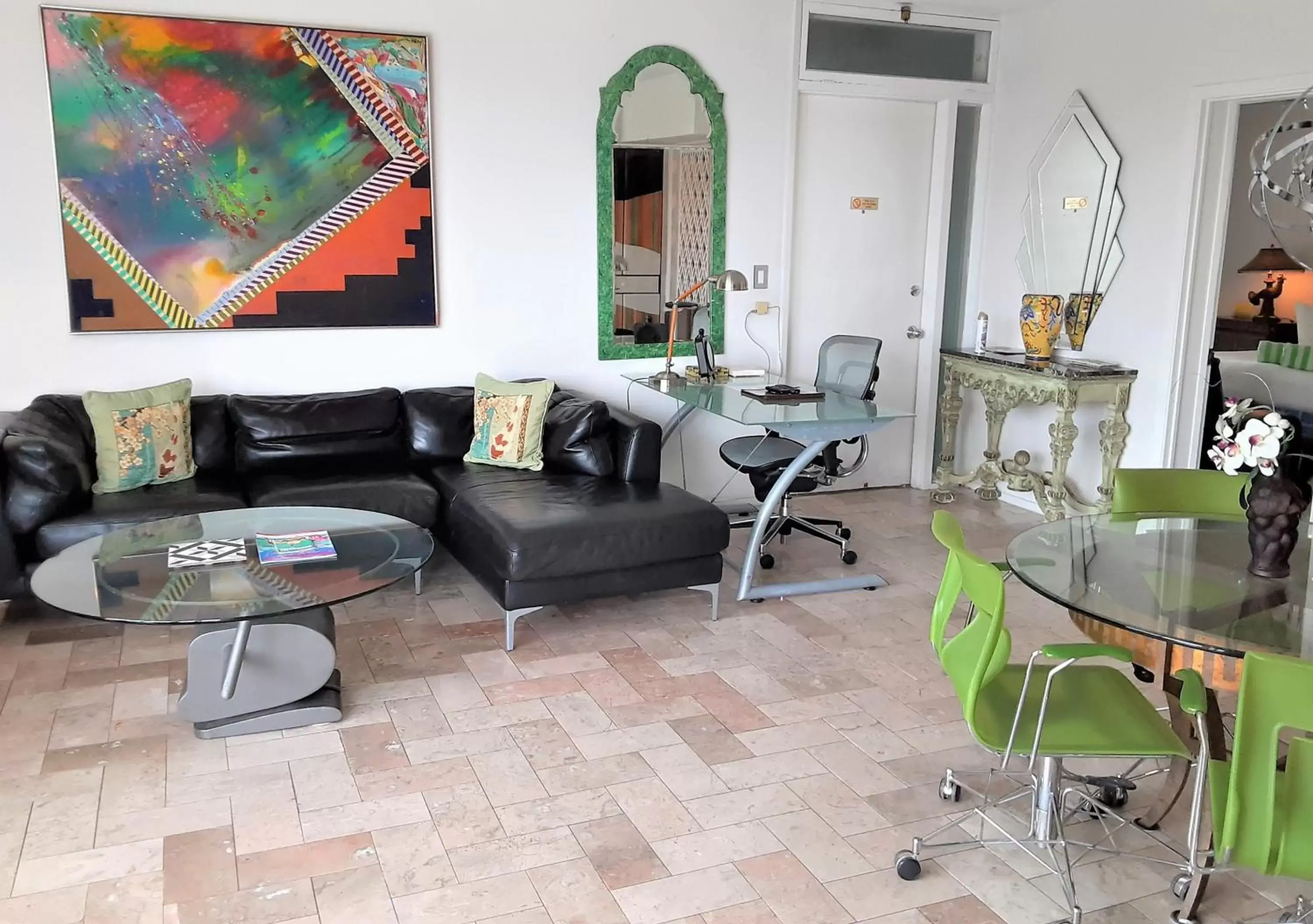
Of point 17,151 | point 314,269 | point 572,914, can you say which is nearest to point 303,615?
point 572,914

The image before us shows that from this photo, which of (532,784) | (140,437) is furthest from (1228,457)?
(140,437)

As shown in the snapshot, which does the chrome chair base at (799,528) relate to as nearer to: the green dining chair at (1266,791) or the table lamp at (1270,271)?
the green dining chair at (1266,791)

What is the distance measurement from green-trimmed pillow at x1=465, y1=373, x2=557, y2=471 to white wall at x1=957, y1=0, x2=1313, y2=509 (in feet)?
9.43

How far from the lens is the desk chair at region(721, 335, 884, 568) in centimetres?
484

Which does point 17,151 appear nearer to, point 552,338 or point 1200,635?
point 552,338

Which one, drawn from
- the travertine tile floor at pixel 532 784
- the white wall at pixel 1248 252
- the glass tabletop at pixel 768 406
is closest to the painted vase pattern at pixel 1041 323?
the glass tabletop at pixel 768 406

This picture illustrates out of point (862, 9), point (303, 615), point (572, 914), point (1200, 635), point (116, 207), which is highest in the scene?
point (862, 9)

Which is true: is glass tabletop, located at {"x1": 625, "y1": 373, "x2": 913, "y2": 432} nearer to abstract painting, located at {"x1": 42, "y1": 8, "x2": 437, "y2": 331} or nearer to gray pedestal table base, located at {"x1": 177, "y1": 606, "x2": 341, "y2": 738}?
abstract painting, located at {"x1": 42, "y1": 8, "x2": 437, "y2": 331}

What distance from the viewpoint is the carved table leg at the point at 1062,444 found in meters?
5.26

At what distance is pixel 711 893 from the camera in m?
2.48

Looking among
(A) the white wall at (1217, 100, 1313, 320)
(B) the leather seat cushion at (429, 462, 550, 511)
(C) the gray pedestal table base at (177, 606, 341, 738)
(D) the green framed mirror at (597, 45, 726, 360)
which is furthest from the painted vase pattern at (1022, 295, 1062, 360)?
→ (C) the gray pedestal table base at (177, 606, 341, 738)

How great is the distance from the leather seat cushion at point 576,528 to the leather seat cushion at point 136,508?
0.90m

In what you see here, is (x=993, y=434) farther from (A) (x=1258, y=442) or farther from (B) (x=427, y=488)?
(A) (x=1258, y=442)

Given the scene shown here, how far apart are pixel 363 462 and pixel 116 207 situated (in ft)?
4.79
